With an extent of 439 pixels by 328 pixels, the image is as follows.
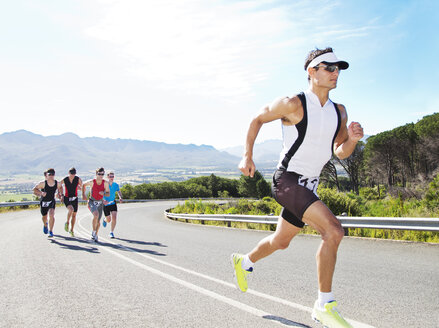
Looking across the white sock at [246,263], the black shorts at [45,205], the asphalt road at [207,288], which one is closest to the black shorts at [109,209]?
the black shorts at [45,205]

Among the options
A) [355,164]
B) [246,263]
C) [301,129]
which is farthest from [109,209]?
[355,164]

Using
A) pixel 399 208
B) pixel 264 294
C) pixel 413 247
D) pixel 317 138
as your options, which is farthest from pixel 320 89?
pixel 399 208

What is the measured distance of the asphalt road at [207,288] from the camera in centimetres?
358

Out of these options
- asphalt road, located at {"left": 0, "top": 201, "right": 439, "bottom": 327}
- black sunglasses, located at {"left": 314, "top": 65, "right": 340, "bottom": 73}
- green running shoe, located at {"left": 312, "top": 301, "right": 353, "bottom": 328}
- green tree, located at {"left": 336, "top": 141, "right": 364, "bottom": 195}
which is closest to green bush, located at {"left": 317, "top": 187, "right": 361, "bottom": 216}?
asphalt road, located at {"left": 0, "top": 201, "right": 439, "bottom": 327}

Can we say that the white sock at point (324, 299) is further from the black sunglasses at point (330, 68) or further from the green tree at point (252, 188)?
the green tree at point (252, 188)

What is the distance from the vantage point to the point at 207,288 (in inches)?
186

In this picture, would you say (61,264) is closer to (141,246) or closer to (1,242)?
(141,246)

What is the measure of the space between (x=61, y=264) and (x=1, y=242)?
4.71m

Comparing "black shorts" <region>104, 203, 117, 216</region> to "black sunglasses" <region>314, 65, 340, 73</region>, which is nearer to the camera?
"black sunglasses" <region>314, 65, 340, 73</region>

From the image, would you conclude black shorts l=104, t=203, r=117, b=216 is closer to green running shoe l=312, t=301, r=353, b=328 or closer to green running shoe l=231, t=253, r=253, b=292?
green running shoe l=231, t=253, r=253, b=292

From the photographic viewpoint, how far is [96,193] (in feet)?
36.0

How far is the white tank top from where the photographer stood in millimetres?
3223

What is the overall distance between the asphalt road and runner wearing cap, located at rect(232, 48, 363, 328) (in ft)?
2.86

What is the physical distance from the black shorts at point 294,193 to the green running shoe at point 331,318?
746mm
